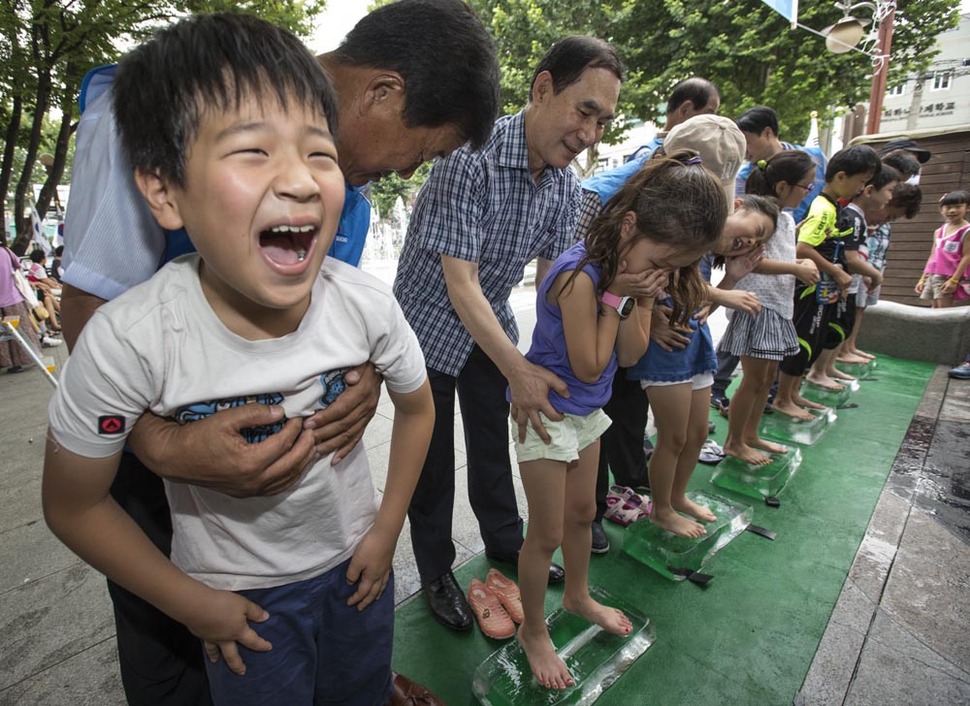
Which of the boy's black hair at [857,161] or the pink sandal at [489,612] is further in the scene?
the boy's black hair at [857,161]

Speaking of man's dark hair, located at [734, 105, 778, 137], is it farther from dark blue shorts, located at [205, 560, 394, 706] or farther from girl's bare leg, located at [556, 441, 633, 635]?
dark blue shorts, located at [205, 560, 394, 706]

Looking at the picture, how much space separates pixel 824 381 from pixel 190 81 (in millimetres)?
5388

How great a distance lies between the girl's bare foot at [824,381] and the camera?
466 centimetres

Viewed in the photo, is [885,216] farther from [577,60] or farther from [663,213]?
[663,213]

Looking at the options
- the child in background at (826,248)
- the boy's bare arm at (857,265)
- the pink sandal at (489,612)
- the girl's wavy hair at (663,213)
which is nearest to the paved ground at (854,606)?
the pink sandal at (489,612)

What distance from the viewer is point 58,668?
1923 mm

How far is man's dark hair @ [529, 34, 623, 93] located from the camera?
5.95ft

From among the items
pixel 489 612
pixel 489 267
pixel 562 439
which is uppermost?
pixel 489 267

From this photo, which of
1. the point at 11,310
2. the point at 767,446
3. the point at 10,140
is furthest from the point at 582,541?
the point at 10,140

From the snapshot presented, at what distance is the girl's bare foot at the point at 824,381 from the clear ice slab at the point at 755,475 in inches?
67.5

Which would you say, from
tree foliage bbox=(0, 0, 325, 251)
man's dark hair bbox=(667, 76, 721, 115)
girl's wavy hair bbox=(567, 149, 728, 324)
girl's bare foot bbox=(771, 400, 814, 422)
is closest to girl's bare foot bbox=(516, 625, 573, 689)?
girl's wavy hair bbox=(567, 149, 728, 324)

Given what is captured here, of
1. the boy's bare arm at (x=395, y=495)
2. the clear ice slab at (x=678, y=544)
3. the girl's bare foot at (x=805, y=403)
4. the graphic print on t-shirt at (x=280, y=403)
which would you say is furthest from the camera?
the girl's bare foot at (x=805, y=403)

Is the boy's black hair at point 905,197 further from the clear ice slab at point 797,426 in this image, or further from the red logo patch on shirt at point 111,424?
the red logo patch on shirt at point 111,424

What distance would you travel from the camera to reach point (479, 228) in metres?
1.85
